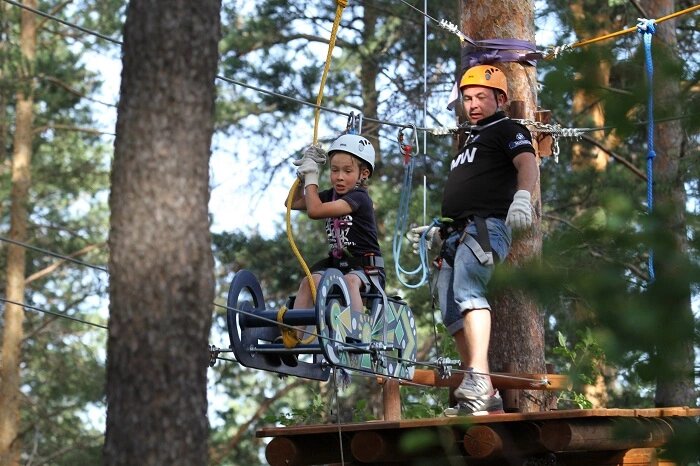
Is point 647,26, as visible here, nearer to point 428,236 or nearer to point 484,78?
point 484,78

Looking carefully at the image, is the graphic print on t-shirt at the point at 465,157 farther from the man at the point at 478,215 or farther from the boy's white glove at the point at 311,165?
the boy's white glove at the point at 311,165

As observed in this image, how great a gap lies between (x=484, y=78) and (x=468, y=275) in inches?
43.5

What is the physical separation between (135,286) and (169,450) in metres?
0.57

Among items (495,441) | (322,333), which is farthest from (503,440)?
(322,333)

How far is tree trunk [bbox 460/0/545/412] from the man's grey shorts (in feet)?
1.86

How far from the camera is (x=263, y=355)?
633 cm

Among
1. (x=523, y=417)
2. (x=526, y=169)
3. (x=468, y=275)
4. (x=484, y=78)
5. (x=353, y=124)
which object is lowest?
(x=523, y=417)

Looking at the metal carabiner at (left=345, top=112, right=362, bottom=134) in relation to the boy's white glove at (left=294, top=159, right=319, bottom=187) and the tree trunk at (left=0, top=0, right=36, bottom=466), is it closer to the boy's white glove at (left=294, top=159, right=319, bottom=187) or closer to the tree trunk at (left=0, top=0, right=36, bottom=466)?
the boy's white glove at (left=294, top=159, right=319, bottom=187)

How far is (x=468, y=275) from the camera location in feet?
20.5

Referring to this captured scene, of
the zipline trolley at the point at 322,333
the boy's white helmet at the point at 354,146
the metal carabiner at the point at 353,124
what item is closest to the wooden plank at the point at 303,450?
the zipline trolley at the point at 322,333

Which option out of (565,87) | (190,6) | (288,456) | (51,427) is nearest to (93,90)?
(51,427)

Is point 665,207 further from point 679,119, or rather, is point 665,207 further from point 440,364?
point 440,364

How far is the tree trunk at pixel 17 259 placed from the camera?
18359 mm

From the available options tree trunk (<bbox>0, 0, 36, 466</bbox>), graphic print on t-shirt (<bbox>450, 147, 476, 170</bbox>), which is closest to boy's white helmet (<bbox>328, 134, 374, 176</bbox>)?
graphic print on t-shirt (<bbox>450, 147, 476, 170</bbox>)
